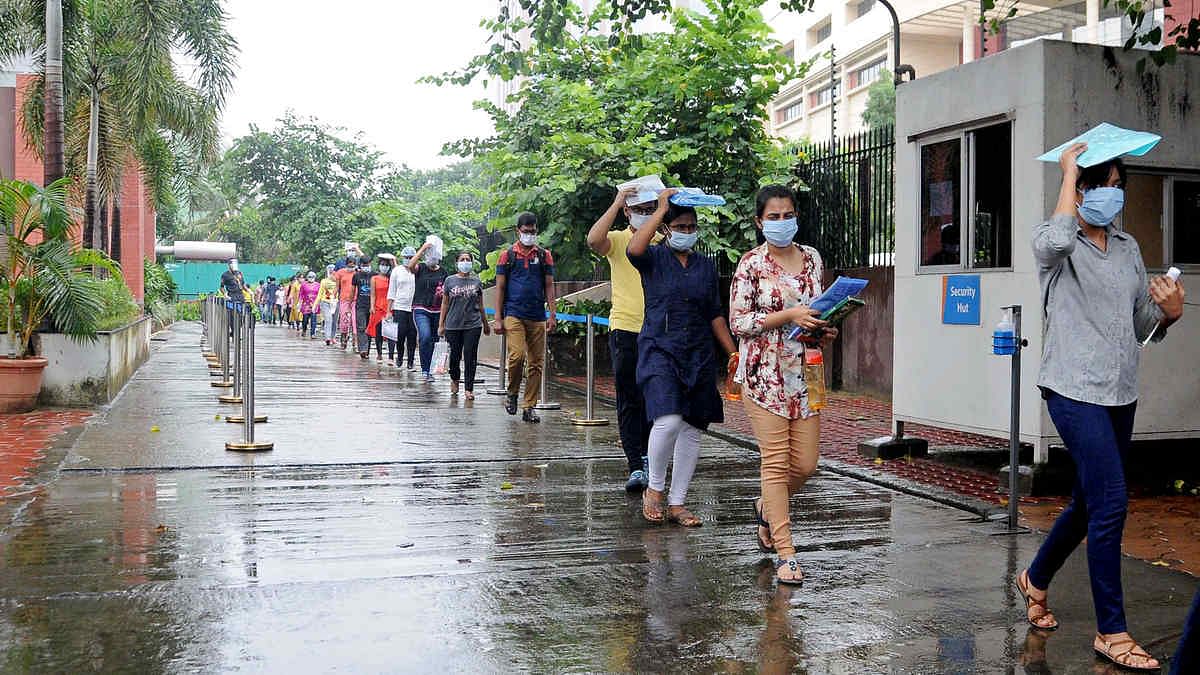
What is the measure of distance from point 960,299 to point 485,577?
491 cm

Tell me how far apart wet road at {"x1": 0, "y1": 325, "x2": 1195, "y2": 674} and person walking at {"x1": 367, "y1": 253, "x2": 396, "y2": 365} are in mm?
11524

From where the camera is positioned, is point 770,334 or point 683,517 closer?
point 770,334

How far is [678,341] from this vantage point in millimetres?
6879

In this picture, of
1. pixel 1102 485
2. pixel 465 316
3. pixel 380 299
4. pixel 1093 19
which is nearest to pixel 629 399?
pixel 1102 485

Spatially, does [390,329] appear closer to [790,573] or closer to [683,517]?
[683,517]

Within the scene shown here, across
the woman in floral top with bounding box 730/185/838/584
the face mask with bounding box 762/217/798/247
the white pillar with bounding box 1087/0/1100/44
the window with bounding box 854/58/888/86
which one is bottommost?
the woman in floral top with bounding box 730/185/838/584

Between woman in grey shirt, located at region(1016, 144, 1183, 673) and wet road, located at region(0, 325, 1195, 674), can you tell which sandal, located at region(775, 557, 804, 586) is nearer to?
wet road, located at region(0, 325, 1195, 674)

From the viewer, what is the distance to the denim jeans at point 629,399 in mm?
8039

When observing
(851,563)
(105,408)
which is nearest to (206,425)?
(105,408)

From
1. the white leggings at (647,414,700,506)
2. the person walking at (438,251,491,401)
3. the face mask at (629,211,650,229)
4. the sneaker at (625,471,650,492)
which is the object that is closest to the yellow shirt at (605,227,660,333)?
the face mask at (629,211,650,229)

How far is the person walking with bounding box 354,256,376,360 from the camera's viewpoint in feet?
74.8

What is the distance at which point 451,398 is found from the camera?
14.7 m

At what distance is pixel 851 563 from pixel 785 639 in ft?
4.75

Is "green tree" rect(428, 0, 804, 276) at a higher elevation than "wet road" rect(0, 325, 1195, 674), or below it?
higher
